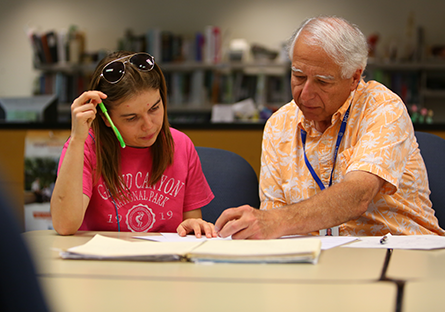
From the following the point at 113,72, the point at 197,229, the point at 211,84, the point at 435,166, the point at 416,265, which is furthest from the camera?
the point at 211,84

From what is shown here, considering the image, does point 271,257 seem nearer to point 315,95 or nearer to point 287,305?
point 287,305

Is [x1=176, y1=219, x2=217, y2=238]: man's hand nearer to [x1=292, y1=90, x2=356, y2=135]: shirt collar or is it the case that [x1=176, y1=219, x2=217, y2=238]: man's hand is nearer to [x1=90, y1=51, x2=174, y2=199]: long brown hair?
[x1=90, y1=51, x2=174, y2=199]: long brown hair

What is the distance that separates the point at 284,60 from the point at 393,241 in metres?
4.37

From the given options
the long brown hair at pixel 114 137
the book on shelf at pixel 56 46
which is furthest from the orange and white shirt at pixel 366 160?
the book on shelf at pixel 56 46

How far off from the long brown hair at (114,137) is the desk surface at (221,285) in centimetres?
53

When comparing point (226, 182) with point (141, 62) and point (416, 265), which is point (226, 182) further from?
point (416, 265)

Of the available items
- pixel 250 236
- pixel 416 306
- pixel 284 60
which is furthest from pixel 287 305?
pixel 284 60

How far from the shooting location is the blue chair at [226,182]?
5.37 ft

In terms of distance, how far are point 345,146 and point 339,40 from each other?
1.10ft

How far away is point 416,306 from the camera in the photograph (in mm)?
557

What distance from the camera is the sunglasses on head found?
131 centimetres

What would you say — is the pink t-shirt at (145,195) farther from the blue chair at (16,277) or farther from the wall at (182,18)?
the wall at (182,18)

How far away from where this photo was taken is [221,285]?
66 cm

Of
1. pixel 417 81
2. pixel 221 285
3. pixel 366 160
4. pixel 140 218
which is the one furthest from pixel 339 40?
pixel 417 81
